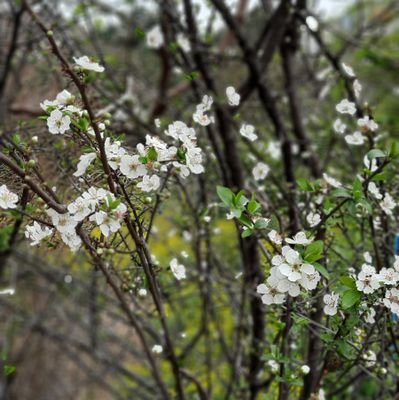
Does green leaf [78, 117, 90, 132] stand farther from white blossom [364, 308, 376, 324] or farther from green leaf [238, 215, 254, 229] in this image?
white blossom [364, 308, 376, 324]

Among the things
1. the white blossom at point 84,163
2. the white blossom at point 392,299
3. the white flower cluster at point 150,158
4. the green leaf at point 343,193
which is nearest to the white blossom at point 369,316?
the white blossom at point 392,299

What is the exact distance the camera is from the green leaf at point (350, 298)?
1275 millimetres

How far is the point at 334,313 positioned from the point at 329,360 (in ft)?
1.27

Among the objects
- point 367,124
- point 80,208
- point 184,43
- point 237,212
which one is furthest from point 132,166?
point 184,43

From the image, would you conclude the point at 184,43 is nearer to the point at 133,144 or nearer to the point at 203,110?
the point at 133,144

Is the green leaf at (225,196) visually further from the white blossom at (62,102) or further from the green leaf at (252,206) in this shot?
the white blossom at (62,102)

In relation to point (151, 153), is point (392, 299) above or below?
below

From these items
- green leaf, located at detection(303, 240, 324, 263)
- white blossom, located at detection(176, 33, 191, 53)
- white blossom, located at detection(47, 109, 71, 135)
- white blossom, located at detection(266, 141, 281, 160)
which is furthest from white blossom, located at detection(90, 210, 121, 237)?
white blossom, located at detection(266, 141, 281, 160)

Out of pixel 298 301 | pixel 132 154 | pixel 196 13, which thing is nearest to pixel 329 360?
pixel 298 301

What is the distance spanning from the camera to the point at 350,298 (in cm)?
129

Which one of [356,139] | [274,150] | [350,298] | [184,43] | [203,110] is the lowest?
[350,298]

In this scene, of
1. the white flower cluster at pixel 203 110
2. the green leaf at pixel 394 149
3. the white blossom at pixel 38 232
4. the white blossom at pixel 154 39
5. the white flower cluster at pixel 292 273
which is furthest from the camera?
the white blossom at pixel 154 39

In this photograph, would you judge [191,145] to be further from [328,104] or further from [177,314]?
[328,104]

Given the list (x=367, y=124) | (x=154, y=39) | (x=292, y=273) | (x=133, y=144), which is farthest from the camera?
(x=154, y=39)
